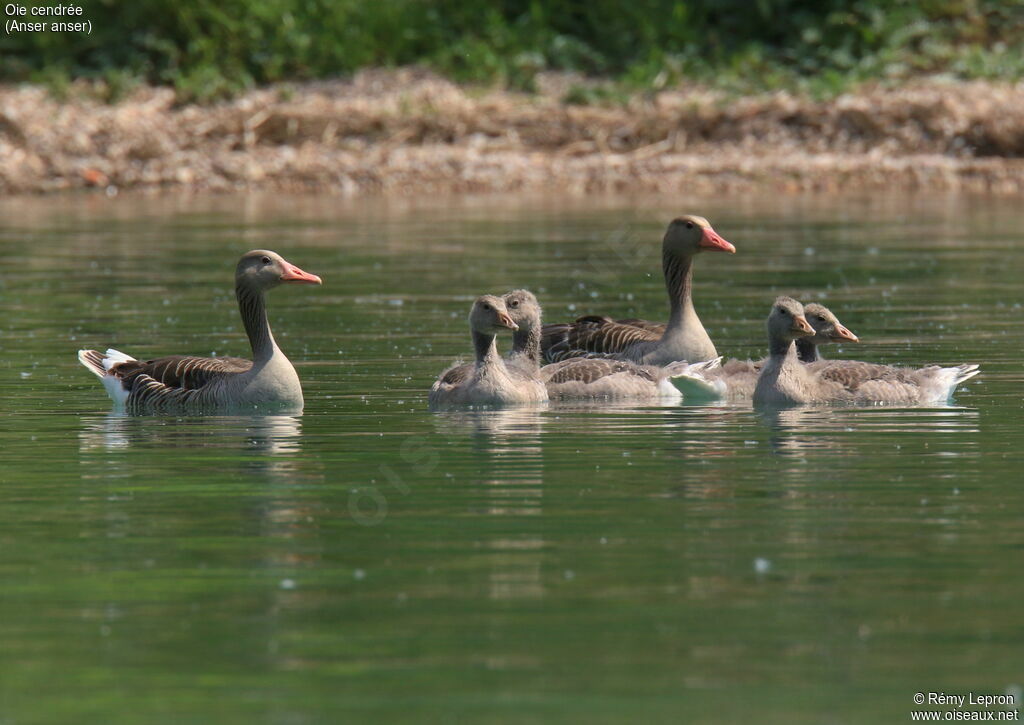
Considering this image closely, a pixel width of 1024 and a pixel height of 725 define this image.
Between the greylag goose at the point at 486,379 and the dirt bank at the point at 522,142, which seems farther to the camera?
the dirt bank at the point at 522,142

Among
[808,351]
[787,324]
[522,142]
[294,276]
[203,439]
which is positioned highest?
[522,142]

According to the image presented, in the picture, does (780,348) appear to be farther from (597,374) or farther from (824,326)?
(597,374)

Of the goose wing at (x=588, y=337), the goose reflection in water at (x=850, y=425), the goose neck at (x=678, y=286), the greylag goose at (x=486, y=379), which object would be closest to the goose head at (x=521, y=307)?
the greylag goose at (x=486, y=379)

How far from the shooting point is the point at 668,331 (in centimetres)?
1786

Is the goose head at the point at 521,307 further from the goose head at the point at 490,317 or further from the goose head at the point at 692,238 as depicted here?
the goose head at the point at 692,238

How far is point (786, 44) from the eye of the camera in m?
43.6

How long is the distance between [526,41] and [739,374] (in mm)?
28031

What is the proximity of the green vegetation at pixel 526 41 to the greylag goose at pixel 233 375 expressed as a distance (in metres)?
25.7

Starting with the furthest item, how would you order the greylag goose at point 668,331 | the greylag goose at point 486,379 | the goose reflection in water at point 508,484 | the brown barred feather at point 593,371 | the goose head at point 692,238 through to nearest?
1. the goose head at point 692,238
2. the greylag goose at point 668,331
3. the brown barred feather at point 593,371
4. the greylag goose at point 486,379
5. the goose reflection in water at point 508,484

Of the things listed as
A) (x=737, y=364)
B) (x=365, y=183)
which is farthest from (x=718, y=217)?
(x=737, y=364)

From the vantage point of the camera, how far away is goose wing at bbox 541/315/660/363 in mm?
18344

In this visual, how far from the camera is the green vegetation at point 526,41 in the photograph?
4222cm

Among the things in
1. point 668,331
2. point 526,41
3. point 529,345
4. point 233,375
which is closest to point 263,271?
point 233,375

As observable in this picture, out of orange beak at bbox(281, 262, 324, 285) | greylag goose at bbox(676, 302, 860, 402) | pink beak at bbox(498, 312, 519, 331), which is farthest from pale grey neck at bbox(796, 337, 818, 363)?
orange beak at bbox(281, 262, 324, 285)
